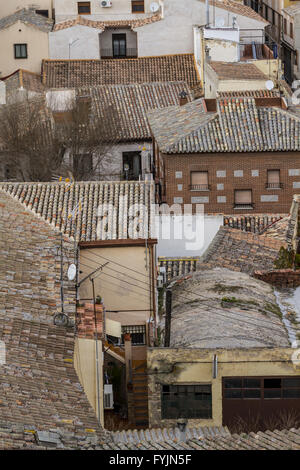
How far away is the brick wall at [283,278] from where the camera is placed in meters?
37.5

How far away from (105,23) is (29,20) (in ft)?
15.1

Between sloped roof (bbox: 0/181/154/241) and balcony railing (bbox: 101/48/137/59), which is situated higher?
sloped roof (bbox: 0/181/154/241)

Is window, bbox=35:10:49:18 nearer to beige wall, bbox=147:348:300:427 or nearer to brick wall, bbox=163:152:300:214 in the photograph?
brick wall, bbox=163:152:300:214

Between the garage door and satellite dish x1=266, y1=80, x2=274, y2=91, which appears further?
satellite dish x1=266, y1=80, x2=274, y2=91

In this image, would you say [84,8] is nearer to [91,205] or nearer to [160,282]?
[91,205]

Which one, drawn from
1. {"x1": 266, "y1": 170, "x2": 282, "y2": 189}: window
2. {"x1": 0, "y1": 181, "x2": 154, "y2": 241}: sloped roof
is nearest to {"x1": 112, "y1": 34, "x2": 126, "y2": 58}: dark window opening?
{"x1": 266, "y1": 170, "x2": 282, "y2": 189}: window

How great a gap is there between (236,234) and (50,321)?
13242 mm

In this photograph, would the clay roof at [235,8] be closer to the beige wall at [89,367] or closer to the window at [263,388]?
the beige wall at [89,367]

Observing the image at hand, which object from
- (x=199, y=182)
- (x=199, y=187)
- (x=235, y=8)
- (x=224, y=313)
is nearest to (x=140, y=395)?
(x=224, y=313)

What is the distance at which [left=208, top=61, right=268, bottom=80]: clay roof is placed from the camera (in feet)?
206

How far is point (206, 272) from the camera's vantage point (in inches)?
1522

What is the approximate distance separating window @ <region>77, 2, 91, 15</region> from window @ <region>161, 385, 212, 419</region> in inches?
1968

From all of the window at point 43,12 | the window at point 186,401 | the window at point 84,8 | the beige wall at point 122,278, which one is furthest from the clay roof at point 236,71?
the window at point 186,401

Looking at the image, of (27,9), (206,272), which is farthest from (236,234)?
(27,9)
